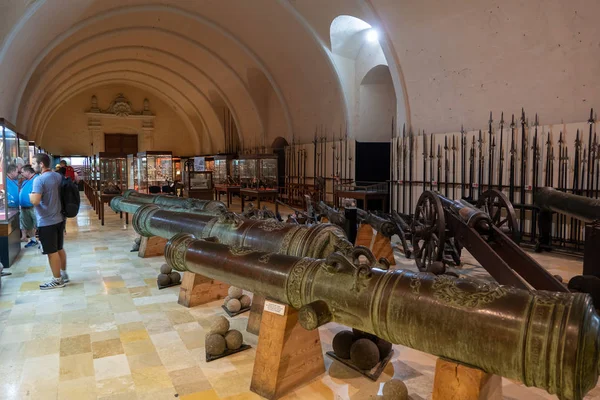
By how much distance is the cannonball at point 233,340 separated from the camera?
11.3 feet

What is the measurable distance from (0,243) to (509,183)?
8.29 m

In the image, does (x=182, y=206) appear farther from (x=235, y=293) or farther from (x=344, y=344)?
Answer: (x=344, y=344)

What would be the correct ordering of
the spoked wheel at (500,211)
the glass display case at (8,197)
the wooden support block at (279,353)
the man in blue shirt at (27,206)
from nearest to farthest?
the wooden support block at (279,353) → the spoked wheel at (500,211) → the glass display case at (8,197) → the man in blue shirt at (27,206)

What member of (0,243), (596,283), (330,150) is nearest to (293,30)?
(330,150)

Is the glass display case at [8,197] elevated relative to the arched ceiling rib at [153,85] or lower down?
lower down

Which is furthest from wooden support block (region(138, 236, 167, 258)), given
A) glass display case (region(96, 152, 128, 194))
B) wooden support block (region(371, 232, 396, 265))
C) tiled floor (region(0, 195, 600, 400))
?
glass display case (region(96, 152, 128, 194))

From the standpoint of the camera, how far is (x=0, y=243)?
20.3ft

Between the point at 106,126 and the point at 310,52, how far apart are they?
22644 millimetres

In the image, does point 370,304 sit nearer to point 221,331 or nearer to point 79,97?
point 221,331

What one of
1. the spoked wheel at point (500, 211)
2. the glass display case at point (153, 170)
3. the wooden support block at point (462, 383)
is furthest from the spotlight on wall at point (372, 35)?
the wooden support block at point (462, 383)

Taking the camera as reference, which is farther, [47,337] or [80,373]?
[47,337]

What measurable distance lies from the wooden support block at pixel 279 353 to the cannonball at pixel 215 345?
21.9 inches

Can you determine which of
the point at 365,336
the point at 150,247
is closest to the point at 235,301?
the point at 365,336

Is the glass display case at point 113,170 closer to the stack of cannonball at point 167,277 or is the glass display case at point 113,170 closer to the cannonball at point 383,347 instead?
the stack of cannonball at point 167,277
